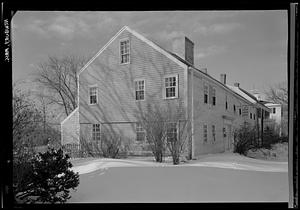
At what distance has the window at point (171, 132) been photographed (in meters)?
4.19

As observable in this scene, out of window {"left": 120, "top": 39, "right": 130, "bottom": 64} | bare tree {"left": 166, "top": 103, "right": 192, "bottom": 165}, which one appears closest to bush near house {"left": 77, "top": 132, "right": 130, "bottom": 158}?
bare tree {"left": 166, "top": 103, "right": 192, "bottom": 165}

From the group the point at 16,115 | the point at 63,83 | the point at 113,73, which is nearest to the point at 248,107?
the point at 113,73

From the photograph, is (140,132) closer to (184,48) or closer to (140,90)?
(140,90)

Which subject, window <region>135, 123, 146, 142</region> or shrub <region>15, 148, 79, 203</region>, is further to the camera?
window <region>135, 123, 146, 142</region>

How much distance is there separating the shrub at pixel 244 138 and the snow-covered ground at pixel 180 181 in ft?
1.69

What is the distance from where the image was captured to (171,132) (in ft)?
13.9

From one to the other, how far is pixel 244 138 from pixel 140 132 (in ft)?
6.79

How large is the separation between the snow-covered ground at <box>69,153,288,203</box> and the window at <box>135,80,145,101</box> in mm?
1117

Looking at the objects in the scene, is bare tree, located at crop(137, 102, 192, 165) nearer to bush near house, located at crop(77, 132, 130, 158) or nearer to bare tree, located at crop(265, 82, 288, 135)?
bush near house, located at crop(77, 132, 130, 158)

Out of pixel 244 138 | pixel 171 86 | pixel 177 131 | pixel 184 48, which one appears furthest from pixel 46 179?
pixel 244 138

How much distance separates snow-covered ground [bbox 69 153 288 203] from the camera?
3232 millimetres
